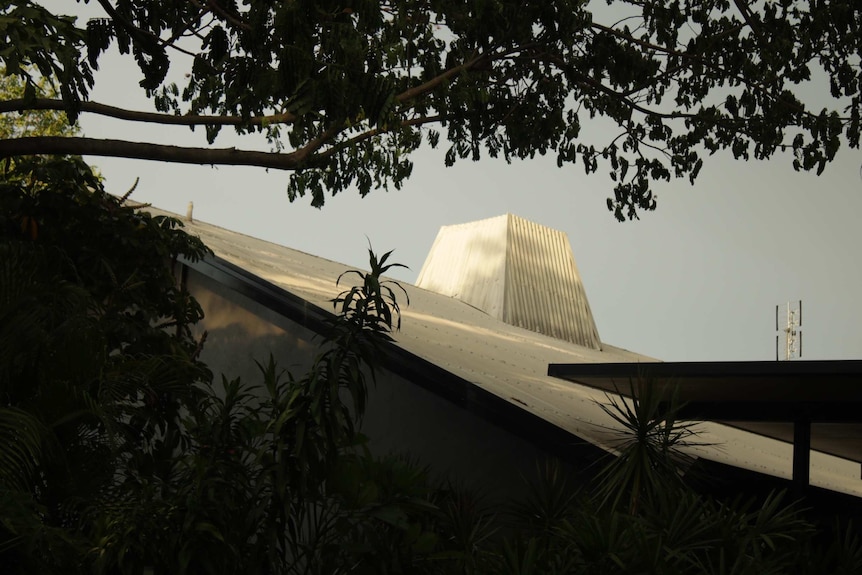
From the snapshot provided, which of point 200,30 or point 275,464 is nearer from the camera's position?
point 275,464

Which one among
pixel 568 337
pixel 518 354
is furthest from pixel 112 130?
pixel 518 354

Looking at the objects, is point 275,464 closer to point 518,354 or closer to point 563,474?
point 563,474

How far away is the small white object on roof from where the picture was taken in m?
17.9

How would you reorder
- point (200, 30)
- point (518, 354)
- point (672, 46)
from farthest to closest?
point (518, 354), point (672, 46), point (200, 30)

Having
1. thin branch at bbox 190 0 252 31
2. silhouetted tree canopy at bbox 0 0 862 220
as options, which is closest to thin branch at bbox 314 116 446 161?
silhouetted tree canopy at bbox 0 0 862 220

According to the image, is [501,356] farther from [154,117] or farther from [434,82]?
[154,117]

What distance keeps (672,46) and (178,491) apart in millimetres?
6563

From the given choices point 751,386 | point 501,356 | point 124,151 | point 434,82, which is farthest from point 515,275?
point 124,151

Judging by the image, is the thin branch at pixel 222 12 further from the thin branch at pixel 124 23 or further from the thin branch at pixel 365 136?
the thin branch at pixel 365 136

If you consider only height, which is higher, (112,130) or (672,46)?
(112,130)

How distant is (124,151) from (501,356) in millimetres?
5478

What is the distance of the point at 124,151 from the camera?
24.7ft

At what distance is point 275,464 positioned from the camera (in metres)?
6.22

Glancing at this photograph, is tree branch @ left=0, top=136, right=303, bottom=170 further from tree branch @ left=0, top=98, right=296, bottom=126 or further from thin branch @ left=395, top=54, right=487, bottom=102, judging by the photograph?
thin branch @ left=395, top=54, right=487, bottom=102
